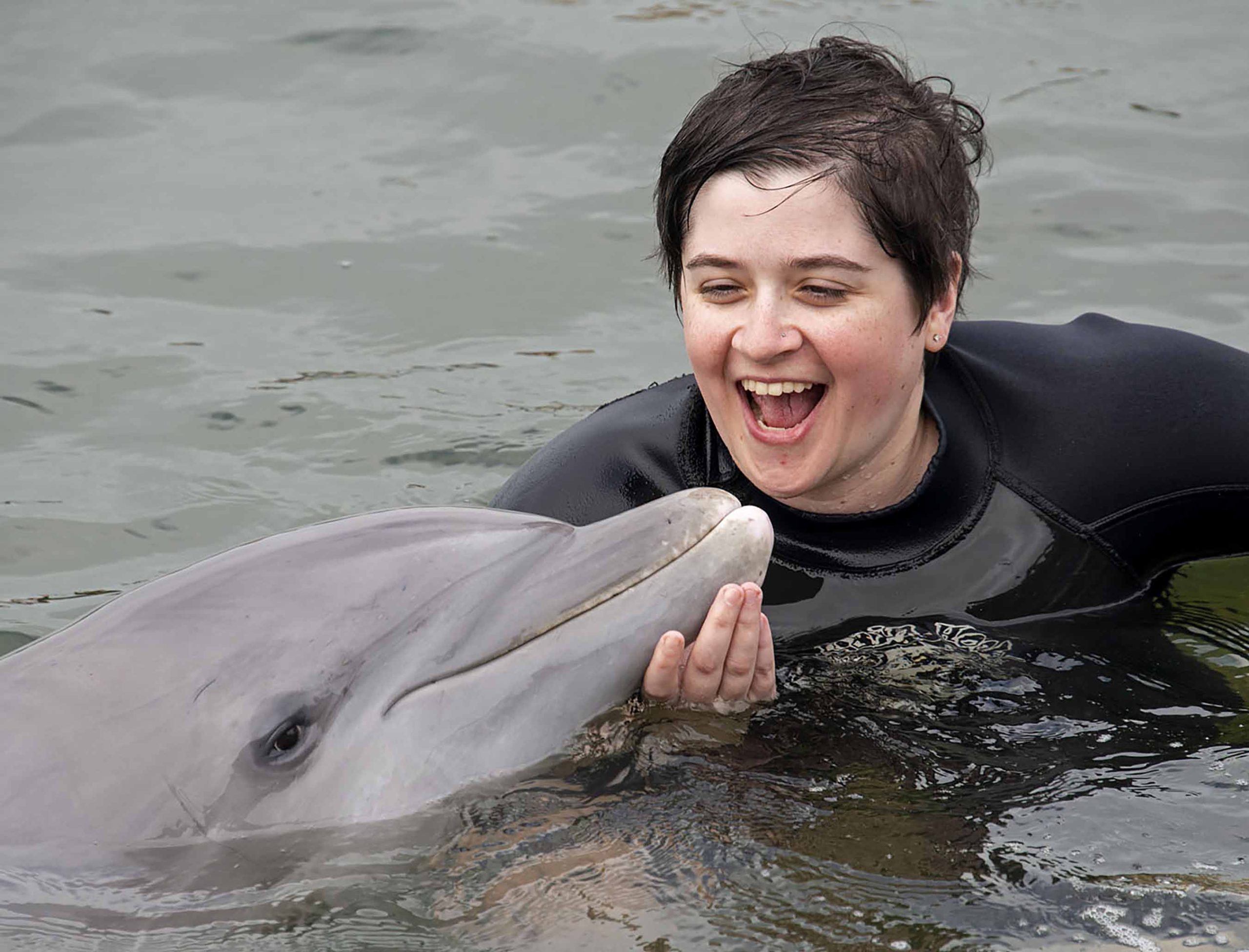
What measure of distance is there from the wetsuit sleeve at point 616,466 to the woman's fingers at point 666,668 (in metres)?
1.15

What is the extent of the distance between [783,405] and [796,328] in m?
0.34

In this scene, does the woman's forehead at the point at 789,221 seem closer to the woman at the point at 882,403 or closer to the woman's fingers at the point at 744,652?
the woman at the point at 882,403

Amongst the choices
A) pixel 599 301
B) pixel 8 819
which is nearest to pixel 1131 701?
pixel 8 819

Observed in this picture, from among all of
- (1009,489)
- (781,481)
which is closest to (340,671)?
(781,481)

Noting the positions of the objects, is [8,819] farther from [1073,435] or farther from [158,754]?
[1073,435]

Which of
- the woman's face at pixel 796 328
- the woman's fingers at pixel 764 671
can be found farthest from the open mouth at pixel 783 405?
the woman's fingers at pixel 764 671

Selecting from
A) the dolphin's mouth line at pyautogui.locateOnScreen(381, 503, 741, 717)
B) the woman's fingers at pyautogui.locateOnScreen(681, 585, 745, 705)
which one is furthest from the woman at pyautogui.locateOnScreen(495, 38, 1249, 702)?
the dolphin's mouth line at pyautogui.locateOnScreen(381, 503, 741, 717)

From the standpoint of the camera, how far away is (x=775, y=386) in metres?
4.96

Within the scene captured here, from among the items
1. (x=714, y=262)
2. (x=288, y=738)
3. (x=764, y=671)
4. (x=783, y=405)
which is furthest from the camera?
(x=783, y=405)

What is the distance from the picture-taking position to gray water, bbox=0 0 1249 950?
4043mm

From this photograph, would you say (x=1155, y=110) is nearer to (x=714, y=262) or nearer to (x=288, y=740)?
(x=714, y=262)

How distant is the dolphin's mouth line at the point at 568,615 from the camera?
4.04 meters

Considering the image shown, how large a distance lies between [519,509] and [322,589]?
1.53 meters

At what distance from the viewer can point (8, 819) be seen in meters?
3.89
